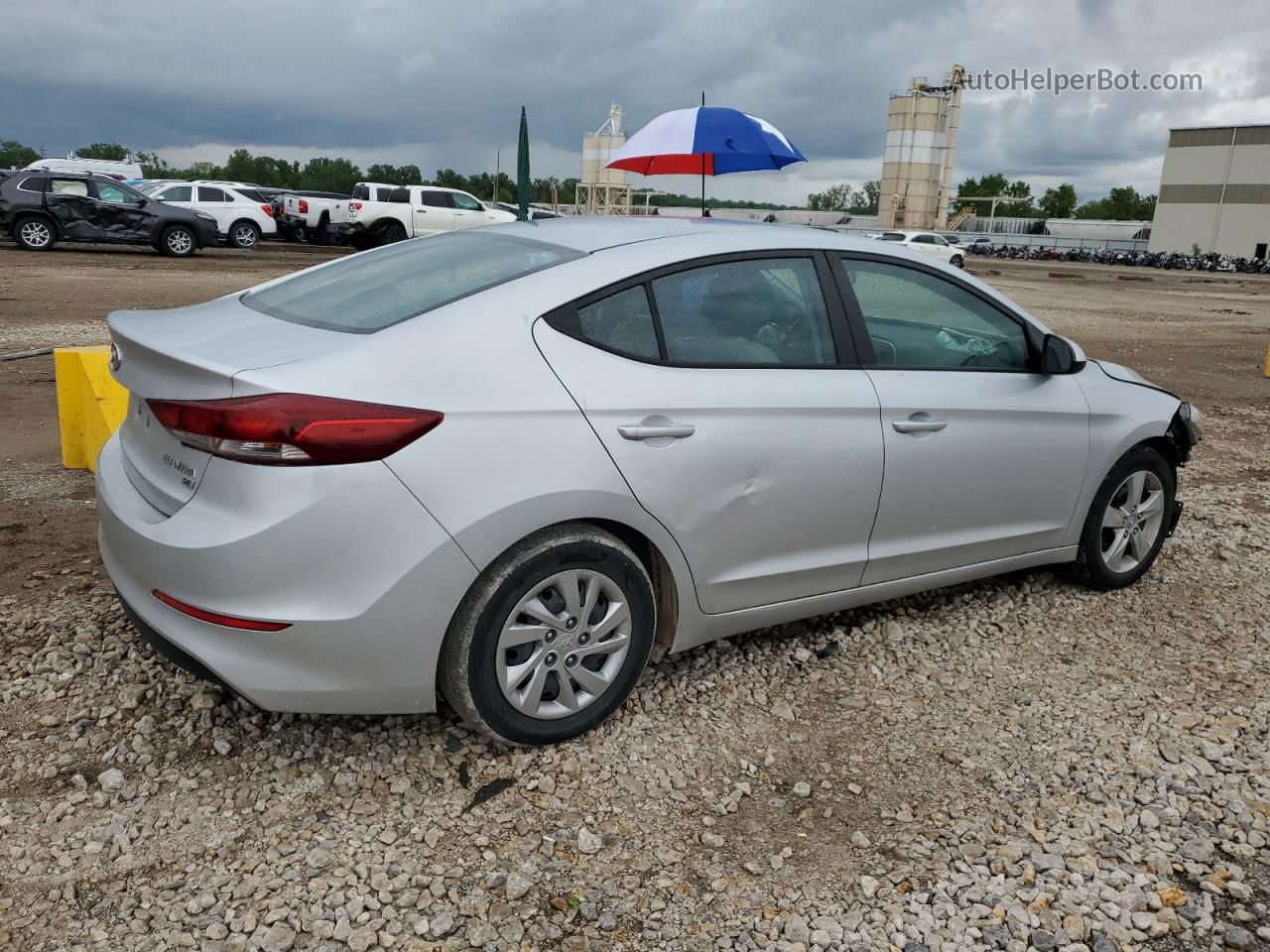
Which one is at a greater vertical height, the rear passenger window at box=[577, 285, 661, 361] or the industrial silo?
the industrial silo

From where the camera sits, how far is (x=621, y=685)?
10.5 ft

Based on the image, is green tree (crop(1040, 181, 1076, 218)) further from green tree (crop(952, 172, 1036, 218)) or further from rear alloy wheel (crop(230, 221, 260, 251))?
rear alloy wheel (crop(230, 221, 260, 251))

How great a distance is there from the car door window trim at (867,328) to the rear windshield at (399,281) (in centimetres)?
101

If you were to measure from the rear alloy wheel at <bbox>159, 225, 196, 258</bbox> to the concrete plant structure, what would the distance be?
38842mm

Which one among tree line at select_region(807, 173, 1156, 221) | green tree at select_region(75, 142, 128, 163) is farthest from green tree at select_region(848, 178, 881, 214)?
green tree at select_region(75, 142, 128, 163)

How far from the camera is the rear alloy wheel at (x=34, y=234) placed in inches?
817

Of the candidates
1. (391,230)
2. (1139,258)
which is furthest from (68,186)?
(1139,258)

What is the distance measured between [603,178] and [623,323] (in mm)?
69259

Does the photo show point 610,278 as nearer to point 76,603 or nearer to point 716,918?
point 716,918

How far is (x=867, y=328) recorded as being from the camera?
367 cm

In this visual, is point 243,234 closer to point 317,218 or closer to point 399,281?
point 317,218

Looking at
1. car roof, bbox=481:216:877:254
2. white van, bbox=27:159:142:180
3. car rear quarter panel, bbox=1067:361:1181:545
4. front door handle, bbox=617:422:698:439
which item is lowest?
car rear quarter panel, bbox=1067:361:1181:545

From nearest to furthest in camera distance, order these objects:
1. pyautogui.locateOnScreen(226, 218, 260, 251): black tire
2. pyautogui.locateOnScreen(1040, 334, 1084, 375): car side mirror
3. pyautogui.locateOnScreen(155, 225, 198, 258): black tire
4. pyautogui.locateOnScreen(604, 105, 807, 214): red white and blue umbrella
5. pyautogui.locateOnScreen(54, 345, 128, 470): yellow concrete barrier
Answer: pyautogui.locateOnScreen(1040, 334, 1084, 375): car side mirror < pyautogui.locateOnScreen(54, 345, 128, 470): yellow concrete barrier < pyautogui.locateOnScreen(604, 105, 807, 214): red white and blue umbrella < pyautogui.locateOnScreen(155, 225, 198, 258): black tire < pyautogui.locateOnScreen(226, 218, 260, 251): black tire

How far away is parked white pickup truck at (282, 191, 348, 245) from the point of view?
2677 cm
